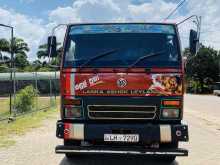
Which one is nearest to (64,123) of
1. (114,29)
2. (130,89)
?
(130,89)

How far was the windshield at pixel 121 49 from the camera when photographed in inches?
319

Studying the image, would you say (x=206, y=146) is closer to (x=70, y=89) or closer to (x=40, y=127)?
(x=70, y=89)

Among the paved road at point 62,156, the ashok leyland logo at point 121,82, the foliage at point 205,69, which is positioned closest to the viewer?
the ashok leyland logo at point 121,82

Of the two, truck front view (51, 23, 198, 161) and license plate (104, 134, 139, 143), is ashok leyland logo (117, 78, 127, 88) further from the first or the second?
license plate (104, 134, 139, 143)

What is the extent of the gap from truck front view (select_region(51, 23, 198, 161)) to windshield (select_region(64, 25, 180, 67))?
17 millimetres

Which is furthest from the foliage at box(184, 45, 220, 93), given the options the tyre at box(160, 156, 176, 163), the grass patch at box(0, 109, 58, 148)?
the tyre at box(160, 156, 176, 163)

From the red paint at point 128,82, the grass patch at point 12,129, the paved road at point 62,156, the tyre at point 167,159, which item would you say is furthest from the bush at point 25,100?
the red paint at point 128,82

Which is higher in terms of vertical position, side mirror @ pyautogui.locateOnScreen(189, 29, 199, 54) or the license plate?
side mirror @ pyautogui.locateOnScreen(189, 29, 199, 54)

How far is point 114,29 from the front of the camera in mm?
8523

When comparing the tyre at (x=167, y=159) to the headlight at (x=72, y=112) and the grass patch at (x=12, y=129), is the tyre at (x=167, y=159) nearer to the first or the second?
the headlight at (x=72, y=112)

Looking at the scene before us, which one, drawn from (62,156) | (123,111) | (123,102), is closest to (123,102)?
(123,102)

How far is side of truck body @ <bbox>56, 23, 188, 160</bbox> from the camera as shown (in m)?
7.84

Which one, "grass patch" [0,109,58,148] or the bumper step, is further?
"grass patch" [0,109,58,148]

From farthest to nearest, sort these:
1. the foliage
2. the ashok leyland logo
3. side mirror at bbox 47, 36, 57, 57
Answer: the foliage → side mirror at bbox 47, 36, 57, 57 → the ashok leyland logo
